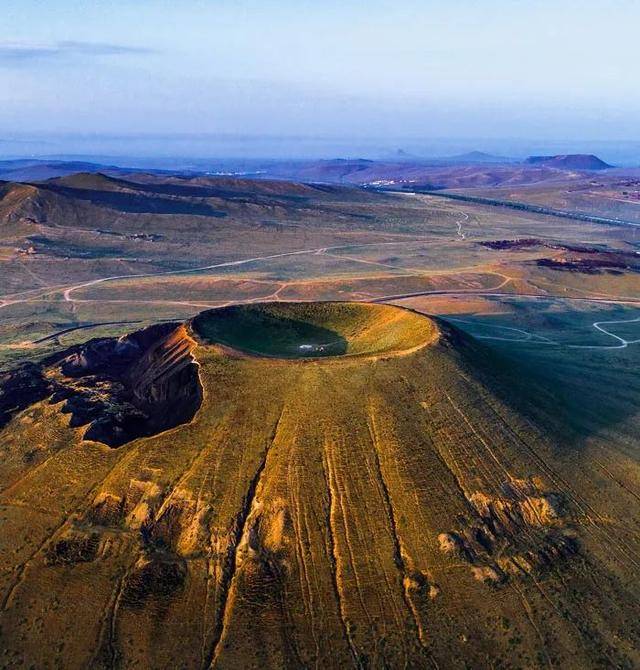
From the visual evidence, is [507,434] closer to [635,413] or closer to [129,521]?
[635,413]

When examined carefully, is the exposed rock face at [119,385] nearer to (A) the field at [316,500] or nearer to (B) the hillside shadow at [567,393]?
(A) the field at [316,500]

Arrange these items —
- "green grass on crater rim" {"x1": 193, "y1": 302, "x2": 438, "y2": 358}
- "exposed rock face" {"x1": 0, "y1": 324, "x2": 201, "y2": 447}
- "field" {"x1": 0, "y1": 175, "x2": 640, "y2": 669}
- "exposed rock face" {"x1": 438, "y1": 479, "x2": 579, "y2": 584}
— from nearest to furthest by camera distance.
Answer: "field" {"x1": 0, "y1": 175, "x2": 640, "y2": 669} < "exposed rock face" {"x1": 438, "y1": 479, "x2": 579, "y2": 584} < "exposed rock face" {"x1": 0, "y1": 324, "x2": 201, "y2": 447} < "green grass on crater rim" {"x1": 193, "y1": 302, "x2": 438, "y2": 358}

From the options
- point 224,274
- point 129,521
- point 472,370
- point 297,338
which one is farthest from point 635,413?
point 224,274

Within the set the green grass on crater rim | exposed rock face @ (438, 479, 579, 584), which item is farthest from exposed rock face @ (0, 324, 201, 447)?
exposed rock face @ (438, 479, 579, 584)

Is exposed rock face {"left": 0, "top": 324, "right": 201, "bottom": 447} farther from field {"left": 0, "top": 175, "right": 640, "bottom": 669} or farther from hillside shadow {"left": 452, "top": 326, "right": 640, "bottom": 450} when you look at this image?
hillside shadow {"left": 452, "top": 326, "right": 640, "bottom": 450}

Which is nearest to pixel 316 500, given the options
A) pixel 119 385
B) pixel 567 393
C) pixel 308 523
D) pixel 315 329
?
pixel 308 523

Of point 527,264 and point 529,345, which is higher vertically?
point 529,345
